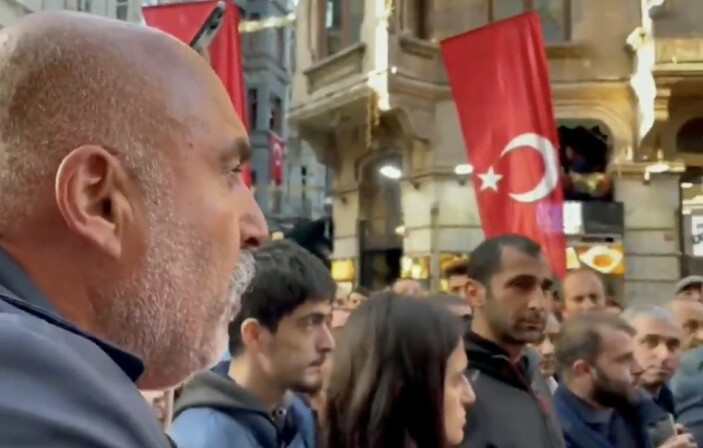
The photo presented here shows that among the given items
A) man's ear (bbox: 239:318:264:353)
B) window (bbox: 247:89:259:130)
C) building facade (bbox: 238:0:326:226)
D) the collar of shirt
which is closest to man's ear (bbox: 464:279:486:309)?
man's ear (bbox: 239:318:264:353)

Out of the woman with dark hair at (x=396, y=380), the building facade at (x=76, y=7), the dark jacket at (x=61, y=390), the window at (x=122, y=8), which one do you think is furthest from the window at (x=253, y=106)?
the dark jacket at (x=61, y=390)

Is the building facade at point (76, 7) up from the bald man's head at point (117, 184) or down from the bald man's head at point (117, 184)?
up

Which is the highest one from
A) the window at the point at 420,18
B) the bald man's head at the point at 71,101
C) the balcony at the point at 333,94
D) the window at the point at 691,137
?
the window at the point at 420,18

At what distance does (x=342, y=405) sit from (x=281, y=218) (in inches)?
1174

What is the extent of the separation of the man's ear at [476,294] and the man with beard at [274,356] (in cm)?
96

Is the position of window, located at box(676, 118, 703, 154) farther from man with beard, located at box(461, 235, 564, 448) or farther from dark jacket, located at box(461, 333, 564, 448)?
dark jacket, located at box(461, 333, 564, 448)

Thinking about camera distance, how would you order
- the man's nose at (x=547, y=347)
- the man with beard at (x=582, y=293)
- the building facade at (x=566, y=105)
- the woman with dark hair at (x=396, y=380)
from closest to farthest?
the woman with dark hair at (x=396, y=380) → the man's nose at (x=547, y=347) → the man with beard at (x=582, y=293) → the building facade at (x=566, y=105)

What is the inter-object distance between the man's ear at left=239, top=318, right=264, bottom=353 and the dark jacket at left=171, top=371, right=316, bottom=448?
0.16 meters

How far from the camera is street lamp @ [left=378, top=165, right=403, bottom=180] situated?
48.6ft

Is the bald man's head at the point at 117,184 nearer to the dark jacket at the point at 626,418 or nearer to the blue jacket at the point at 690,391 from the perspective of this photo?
the dark jacket at the point at 626,418

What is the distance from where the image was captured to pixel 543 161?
6.83 m

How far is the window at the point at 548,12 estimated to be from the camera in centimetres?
1391

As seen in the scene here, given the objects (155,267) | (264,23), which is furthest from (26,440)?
(264,23)

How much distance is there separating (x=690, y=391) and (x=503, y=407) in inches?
84.0
